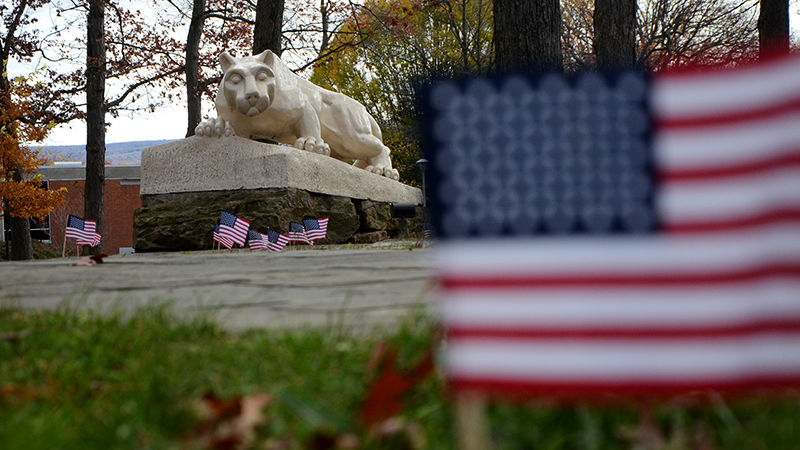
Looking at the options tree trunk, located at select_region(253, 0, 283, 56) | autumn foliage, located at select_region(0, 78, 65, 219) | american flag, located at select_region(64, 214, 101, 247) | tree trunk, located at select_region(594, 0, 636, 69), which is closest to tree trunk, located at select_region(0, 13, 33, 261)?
autumn foliage, located at select_region(0, 78, 65, 219)

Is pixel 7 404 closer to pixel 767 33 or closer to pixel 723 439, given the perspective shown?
pixel 723 439

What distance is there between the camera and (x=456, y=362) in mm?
1276

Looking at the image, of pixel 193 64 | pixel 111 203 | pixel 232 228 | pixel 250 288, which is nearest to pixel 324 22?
pixel 193 64

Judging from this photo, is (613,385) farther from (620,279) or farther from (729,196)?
(729,196)

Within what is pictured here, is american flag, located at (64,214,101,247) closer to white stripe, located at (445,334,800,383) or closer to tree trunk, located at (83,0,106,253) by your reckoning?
tree trunk, located at (83,0,106,253)

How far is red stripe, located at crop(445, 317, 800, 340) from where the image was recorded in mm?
1234

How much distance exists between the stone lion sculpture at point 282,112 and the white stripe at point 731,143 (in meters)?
7.50

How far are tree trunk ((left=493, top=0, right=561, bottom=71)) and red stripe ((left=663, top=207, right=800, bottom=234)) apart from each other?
5.73 meters

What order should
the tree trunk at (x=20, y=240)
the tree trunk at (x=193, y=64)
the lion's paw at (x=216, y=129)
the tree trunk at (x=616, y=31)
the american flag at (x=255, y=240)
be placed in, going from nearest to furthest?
the american flag at (x=255, y=240) → the lion's paw at (x=216, y=129) → the tree trunk at (x=616, y=31) → the tree trunk at (x=193, y=64) → the tree trunk at (x=20, y=240)

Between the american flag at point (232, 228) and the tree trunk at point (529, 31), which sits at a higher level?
the tree trunk at point (529, 31)

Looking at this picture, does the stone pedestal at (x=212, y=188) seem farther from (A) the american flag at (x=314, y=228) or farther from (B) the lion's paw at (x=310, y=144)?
(B) the lion's paw at (x=310, y=144)

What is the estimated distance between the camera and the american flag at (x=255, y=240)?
26.8 feet

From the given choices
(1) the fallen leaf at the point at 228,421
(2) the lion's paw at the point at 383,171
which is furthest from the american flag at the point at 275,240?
(1) the fallen leaf at the point at 228,421

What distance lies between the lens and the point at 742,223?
1253 millimetres
